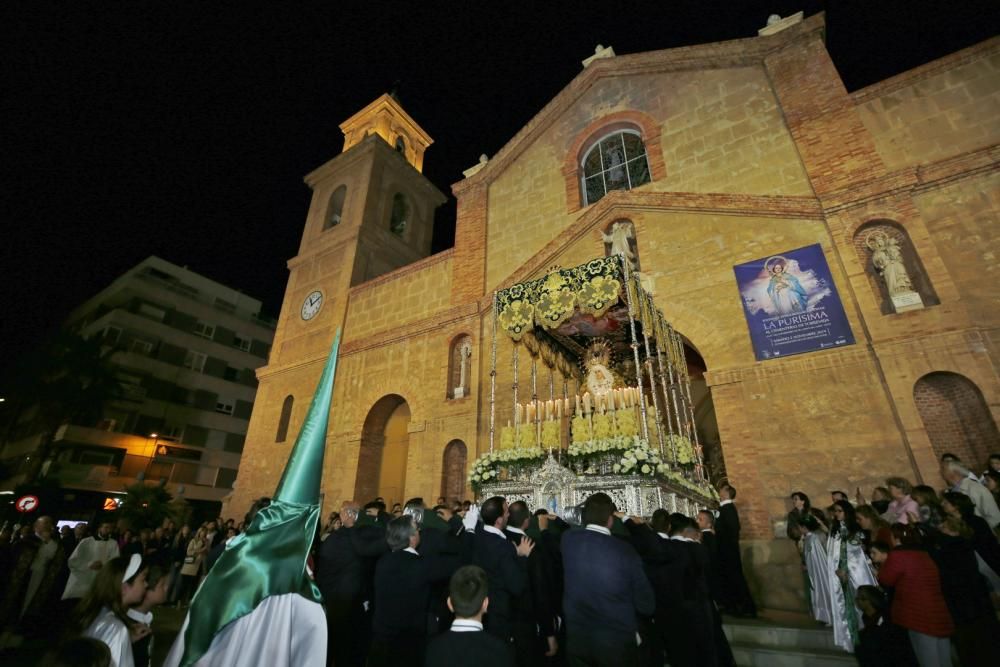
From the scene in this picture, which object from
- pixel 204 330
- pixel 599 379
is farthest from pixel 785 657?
pixel 204 330

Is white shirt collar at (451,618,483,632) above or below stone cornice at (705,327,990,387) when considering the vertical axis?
below

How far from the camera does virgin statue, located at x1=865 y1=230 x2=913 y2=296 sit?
8922 millimetres

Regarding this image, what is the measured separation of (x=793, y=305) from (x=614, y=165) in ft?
21.8

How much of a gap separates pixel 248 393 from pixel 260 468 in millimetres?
20898

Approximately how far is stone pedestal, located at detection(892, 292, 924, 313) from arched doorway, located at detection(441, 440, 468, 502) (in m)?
9.55

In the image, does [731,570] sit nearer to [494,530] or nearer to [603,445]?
[603,445]

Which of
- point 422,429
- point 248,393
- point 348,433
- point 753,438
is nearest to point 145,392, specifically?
point 248,393

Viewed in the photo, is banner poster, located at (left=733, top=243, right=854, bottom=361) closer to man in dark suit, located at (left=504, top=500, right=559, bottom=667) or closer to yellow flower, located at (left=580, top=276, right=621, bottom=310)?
yellow flower, located at (left=580, top=276, right=621, bottom=310)

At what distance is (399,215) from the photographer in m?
21.6

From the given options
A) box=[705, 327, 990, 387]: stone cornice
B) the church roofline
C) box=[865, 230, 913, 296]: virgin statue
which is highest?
the church roofline

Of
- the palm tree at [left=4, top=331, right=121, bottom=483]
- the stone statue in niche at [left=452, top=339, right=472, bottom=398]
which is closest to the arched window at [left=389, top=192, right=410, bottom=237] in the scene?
the stone statue in niche at [left=452, top=339, right=472, bottom=398]

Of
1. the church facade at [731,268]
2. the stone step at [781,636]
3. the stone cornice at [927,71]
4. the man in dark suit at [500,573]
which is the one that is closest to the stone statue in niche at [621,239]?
the church facade at [731,268]

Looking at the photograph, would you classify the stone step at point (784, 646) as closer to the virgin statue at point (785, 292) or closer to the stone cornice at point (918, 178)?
the virgin statue at point (785, 292)

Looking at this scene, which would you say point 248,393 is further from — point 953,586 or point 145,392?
point 953,586
